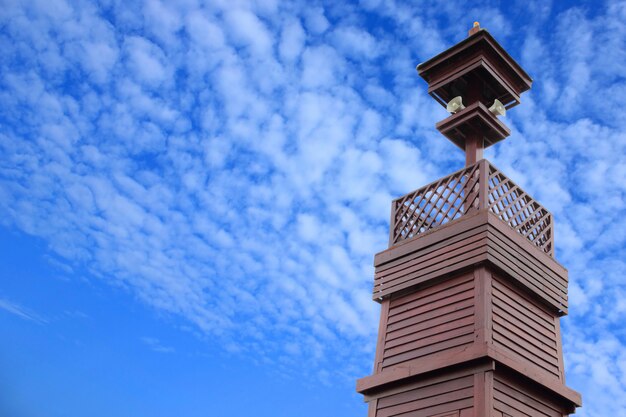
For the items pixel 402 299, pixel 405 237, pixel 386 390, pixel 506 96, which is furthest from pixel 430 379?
pixel 506 96

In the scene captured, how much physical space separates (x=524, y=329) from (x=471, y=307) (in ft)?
4.28

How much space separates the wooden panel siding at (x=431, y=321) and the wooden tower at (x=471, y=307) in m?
0.02

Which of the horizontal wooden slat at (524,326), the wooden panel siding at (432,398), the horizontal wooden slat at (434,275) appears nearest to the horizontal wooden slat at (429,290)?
the horizontal wooden slat at (434,275)

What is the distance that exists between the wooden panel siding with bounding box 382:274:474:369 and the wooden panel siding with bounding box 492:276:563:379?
51cm

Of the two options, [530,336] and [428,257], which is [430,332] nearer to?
[428,257]

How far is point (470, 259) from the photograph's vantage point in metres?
13.3

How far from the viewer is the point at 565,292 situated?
1475cm

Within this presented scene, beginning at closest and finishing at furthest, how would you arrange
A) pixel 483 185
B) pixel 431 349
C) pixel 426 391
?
pixel 426 391 → pixel 431 349 → pixel 483 185

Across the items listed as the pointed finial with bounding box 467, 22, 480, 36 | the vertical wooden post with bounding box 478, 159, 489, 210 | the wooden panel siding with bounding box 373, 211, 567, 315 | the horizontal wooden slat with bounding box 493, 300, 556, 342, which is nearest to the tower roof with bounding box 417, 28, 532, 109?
the pointed finial with bounding box 467, 22, 480, 36

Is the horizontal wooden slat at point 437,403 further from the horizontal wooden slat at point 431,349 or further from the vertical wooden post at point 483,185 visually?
the vertical wooden post at point 483,185

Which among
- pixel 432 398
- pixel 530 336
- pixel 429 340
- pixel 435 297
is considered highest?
pixel 435 297

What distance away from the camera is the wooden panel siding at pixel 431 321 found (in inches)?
505

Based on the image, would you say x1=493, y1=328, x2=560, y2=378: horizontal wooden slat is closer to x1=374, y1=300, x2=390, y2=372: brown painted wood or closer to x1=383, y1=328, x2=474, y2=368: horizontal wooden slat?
x1=383, y1=328, x2=474, y2=368: horizontal wooden slat

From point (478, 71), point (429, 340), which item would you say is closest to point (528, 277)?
point (429, 340)
